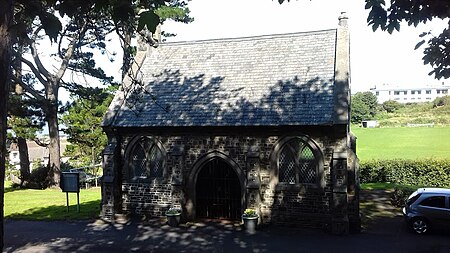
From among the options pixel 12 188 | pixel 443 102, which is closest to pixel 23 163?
pixel 12 188

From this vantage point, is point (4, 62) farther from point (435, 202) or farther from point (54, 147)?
point (54, 147)

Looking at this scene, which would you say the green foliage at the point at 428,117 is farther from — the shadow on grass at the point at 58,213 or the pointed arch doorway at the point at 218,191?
the shadow on grass at the point at 58,213

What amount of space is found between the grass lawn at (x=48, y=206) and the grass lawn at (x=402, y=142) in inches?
1407

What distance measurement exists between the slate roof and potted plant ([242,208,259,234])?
358 cm

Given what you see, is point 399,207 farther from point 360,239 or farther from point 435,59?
point 435,59

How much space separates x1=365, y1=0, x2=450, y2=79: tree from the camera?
624 centimetres

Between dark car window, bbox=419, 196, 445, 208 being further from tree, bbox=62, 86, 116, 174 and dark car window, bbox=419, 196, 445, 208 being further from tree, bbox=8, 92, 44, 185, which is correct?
tree, bbox=8, 92, 44, 185

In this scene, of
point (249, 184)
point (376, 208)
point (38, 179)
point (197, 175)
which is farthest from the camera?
point (38, 179)

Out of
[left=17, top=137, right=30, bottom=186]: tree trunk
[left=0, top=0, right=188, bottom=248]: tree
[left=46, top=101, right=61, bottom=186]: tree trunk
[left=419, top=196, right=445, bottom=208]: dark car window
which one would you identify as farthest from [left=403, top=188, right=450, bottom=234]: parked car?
[left=17, top=137, right=30, bottom=186]: tree trunk

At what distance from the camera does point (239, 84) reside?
18.7 metres

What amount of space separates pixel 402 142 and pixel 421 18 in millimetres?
61234

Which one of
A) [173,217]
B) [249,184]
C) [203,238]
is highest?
[249,184]

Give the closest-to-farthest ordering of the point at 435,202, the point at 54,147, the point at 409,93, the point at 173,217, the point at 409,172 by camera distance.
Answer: the point at 435,202, the point at 173,217, the point at 409,172, the point at 54,147, the point at 409,93

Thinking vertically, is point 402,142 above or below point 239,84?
below
